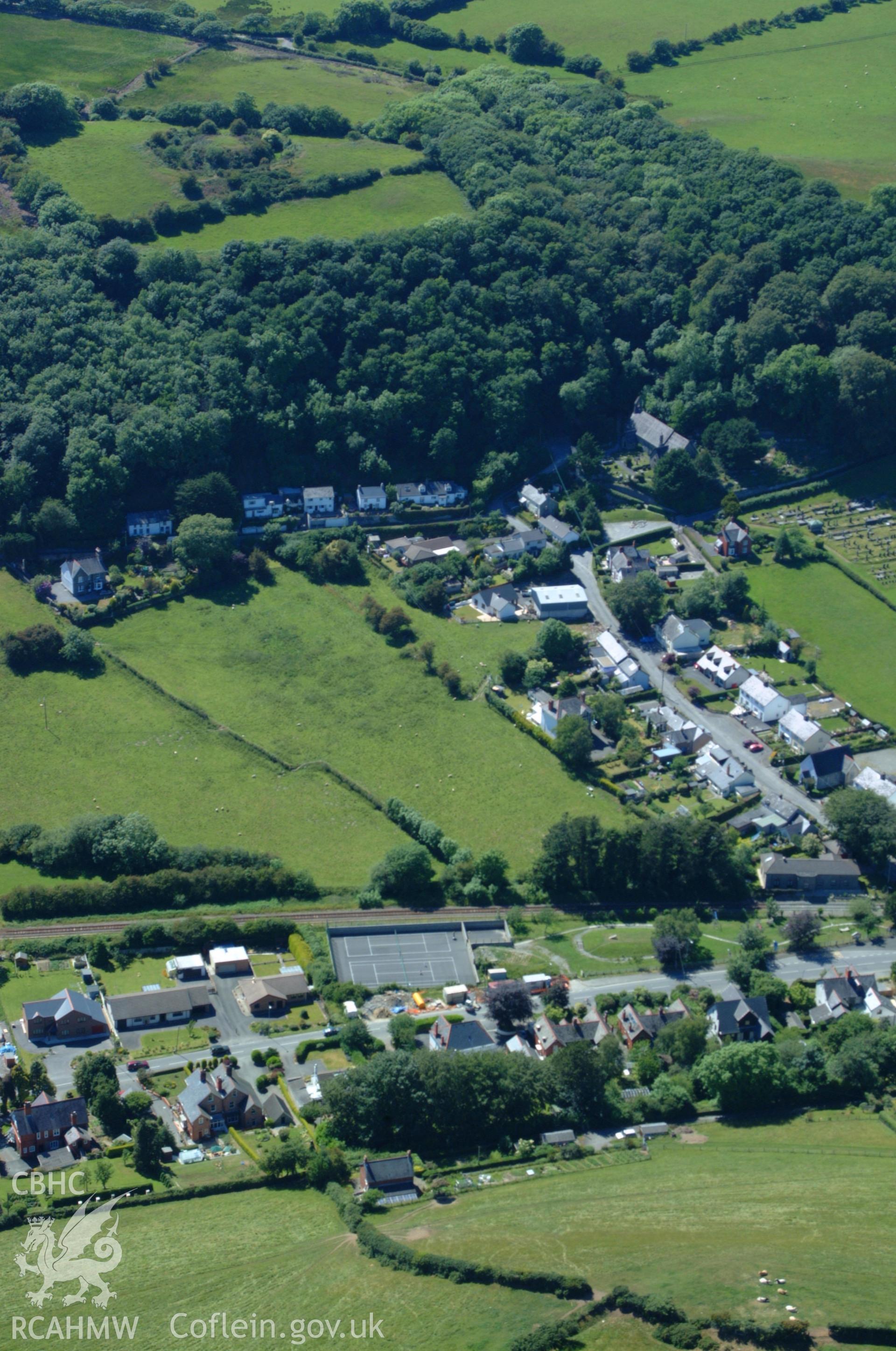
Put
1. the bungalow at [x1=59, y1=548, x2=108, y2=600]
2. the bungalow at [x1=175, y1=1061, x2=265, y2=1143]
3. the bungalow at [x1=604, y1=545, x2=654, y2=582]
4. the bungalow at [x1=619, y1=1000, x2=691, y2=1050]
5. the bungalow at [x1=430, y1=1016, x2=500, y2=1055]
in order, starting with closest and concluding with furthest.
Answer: the bungalow at [x1=175, y1=1061, x2=265, y2=1143] < the bungalow at [x1=430, y1=1016, x2=500, y2=1055] < the bungalow at [x1=619, y1=1000, x2=691, y2=1050] < the bungalow at [x1=59, y1=548, x2=108, y2=600] < the bungalow at [x1=604, y1=545, x2=654, y2=582]

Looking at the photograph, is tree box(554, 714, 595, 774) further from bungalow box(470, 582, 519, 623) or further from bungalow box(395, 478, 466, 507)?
bungalow box(395, 478, 466, 507)

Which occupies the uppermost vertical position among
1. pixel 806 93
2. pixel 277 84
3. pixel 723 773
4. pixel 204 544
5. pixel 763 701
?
pixel 277 84

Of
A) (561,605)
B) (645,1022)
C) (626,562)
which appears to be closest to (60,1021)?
(645,1022)

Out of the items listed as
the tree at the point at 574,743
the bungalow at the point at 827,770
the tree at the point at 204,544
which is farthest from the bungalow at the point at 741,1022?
the tree at the point at 204,544

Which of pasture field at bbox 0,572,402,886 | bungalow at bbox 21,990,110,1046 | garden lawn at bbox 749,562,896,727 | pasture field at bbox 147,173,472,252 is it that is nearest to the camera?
bungalow at bbox 21,990,110,1046

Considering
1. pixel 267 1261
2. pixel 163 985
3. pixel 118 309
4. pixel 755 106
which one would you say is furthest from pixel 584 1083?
pixel 755 106

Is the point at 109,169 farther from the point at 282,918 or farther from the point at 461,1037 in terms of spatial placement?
the point at 461,1037

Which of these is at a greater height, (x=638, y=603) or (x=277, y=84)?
(x=277, y=84)

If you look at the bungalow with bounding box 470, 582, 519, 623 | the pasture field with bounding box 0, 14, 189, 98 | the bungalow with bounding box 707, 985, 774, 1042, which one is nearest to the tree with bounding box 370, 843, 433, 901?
the bungalow with bounding box 707, 985, 774, 1042
